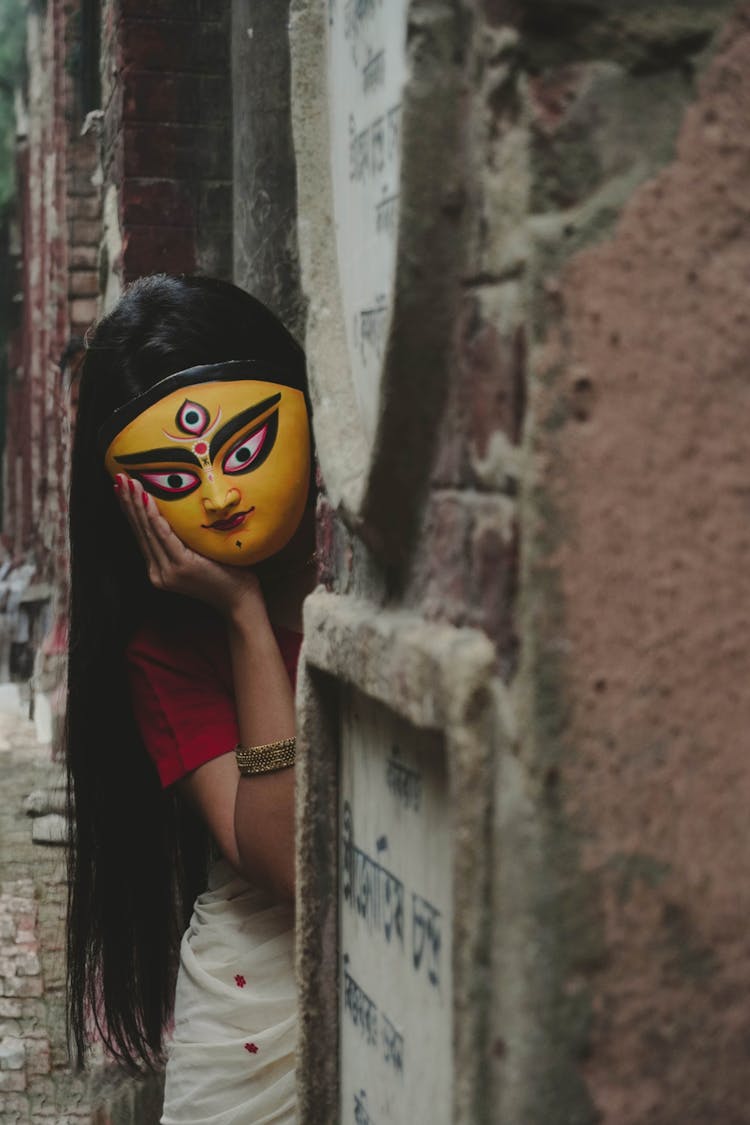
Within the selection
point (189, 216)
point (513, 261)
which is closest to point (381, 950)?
point (513, 261)

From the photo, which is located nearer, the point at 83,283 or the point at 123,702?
the point at 123,702

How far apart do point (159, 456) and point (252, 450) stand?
11cm

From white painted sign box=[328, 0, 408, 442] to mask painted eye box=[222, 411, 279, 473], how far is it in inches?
18.6

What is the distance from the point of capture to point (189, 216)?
414 cm

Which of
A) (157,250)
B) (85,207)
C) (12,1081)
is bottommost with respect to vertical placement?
(12,1081)

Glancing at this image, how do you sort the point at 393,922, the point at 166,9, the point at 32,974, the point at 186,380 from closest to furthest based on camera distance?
1. the point at 393,922
2. the point at 186,380
3. the point at 166,9
4. the point at 32,974

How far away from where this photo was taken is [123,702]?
84.5 inches

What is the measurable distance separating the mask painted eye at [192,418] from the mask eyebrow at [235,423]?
2cm

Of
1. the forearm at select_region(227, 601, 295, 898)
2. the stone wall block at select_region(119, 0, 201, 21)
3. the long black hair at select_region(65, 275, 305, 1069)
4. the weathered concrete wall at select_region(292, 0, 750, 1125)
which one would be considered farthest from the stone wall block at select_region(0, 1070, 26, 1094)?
the weathered concrete wall at select_region(292, 0, 750, 1125)

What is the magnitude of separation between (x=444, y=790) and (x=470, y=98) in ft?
1.65

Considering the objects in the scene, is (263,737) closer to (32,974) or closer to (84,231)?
(32,974)

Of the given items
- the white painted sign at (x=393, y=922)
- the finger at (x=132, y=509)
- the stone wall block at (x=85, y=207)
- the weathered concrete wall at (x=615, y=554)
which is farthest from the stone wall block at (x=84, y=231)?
the weathered concrete wall at (x=615, y=554)

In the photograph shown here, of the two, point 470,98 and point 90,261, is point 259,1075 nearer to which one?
point 470,98

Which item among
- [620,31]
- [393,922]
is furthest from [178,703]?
[620,31]
